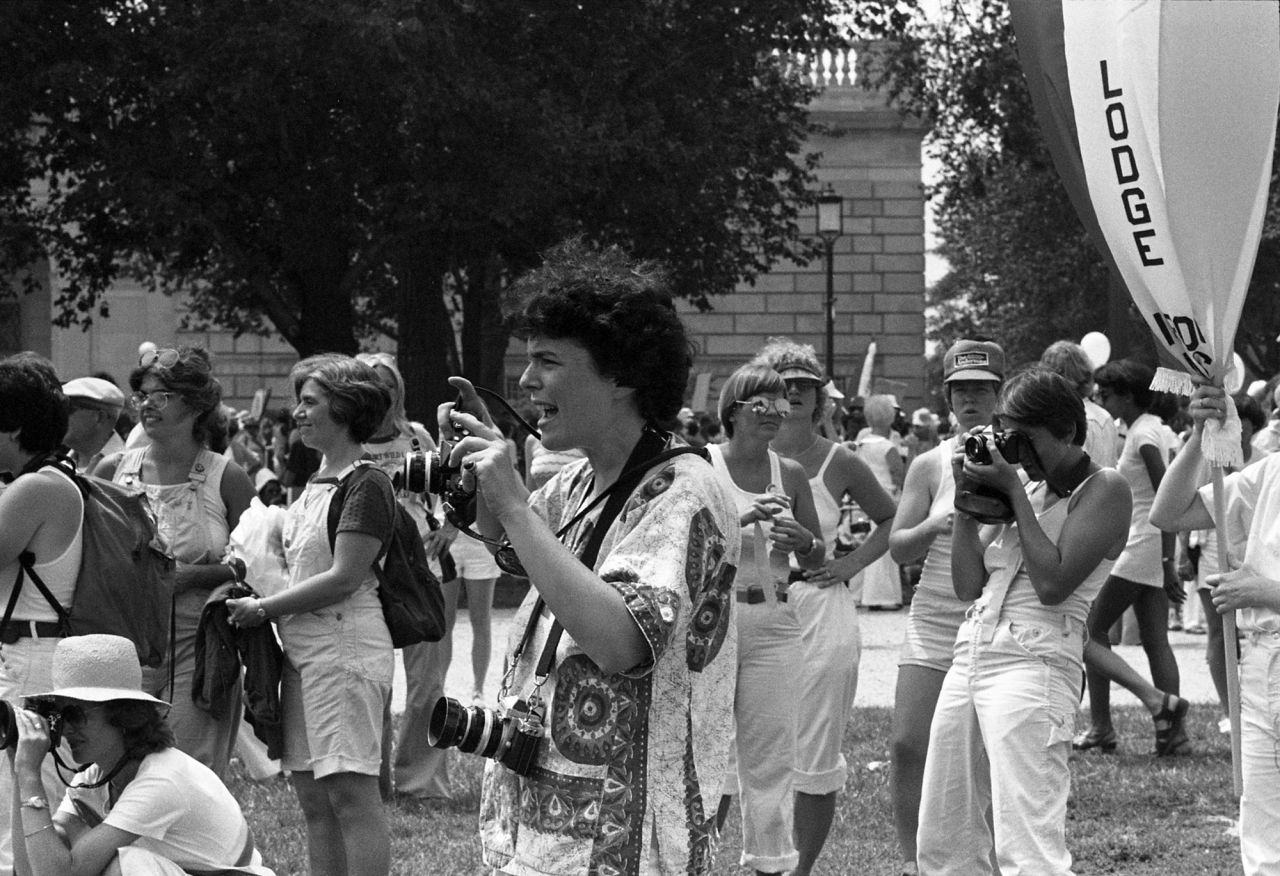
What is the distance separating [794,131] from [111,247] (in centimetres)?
901

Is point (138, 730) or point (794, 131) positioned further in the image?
point (794, 131)

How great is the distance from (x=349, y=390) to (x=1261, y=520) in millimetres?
2764

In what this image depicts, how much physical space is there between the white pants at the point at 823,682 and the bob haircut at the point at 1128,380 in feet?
10.8

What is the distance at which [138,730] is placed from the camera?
4.57 m

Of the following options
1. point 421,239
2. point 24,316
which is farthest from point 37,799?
point 24,316

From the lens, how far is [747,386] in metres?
6.42

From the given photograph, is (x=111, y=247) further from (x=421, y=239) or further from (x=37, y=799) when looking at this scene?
(x=37, y=799)

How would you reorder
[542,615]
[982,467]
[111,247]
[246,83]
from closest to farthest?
[542,615] < [982,467] < [246,83] < [111,247]

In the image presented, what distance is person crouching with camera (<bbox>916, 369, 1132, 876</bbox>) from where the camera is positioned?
Answer: 500 cm

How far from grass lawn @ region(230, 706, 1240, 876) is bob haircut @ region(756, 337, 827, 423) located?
1.73 metres

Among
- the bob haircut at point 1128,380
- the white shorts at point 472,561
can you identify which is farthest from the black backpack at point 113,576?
the bob haircut at point 1128,380

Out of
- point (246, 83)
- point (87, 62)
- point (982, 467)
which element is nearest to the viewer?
point (982, 467)

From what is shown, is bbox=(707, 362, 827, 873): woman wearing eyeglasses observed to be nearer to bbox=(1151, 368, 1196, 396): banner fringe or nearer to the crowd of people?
the crowd of people

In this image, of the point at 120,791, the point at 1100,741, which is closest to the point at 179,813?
the point at 120,791
